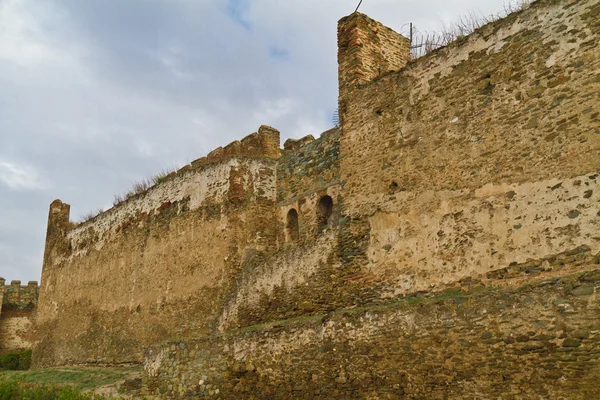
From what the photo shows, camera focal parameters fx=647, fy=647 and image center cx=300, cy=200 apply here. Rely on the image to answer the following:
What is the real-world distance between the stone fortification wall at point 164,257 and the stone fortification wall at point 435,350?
3.40 m

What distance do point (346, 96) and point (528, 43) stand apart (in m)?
3.72

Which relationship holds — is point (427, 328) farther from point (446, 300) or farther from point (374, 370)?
point (374, 370)

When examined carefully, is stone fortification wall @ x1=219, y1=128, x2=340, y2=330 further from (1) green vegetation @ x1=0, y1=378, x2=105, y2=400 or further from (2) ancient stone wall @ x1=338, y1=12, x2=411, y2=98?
(1) green vegetation @ x1=0, y1=378, x2=105, y2=400

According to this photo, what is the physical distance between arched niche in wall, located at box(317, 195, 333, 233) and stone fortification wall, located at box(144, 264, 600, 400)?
330cm

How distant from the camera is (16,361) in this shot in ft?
80.9

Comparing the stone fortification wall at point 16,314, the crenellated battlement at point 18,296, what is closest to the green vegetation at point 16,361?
the stone fortification wall at point 16,314

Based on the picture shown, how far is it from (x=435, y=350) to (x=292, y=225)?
21.2 feet

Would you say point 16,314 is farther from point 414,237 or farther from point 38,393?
point 414,237

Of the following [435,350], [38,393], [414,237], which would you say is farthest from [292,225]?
[435,350]

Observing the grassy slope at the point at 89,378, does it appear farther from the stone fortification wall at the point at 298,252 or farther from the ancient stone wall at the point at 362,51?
the ancient stone wall at the point at 362,51

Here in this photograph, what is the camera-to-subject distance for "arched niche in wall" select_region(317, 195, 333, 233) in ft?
42.4

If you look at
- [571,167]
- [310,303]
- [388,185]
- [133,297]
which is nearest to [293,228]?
[310,303]

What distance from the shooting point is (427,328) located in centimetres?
793

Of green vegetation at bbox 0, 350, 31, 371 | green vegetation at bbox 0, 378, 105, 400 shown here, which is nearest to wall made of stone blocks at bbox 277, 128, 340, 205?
green vegetation at bbox 0, 378, 105, 400
